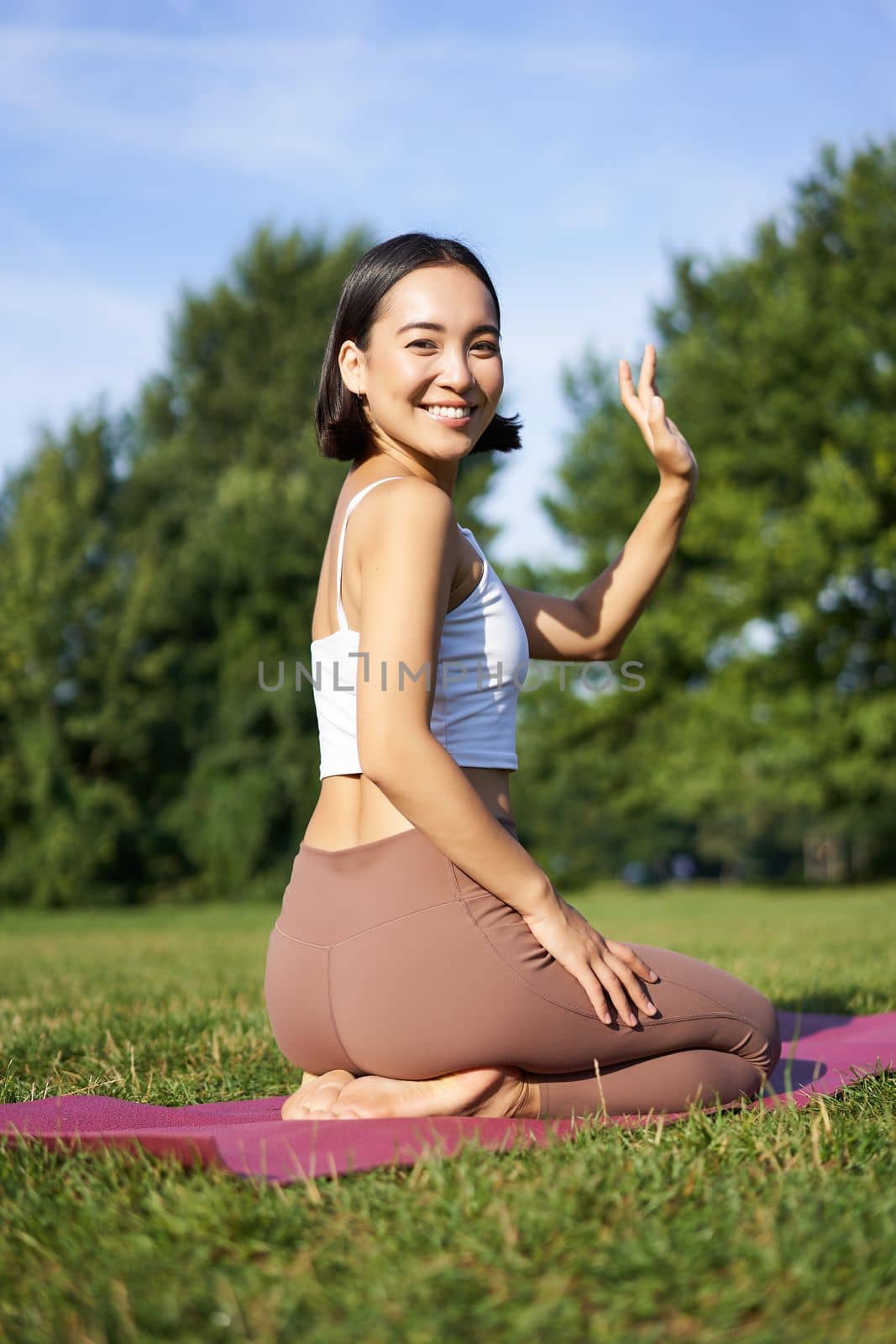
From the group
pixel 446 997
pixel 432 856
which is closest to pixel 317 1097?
pixel 446 997

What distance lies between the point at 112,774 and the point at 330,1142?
17.5 metres

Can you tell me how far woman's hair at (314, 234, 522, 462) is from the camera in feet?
8.41

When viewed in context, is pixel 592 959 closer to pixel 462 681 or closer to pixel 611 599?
pixel 462 681

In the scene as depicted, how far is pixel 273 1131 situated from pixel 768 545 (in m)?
19.4

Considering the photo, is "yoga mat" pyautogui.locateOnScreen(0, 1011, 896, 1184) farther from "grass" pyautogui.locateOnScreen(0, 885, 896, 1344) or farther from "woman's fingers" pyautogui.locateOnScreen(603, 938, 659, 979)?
"woman's fingers" pyautogui.locateOnScreen(603, 938, 659, 979)

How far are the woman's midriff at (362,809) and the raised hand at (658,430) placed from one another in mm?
1049

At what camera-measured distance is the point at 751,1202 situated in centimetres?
174

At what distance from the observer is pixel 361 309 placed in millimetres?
2623

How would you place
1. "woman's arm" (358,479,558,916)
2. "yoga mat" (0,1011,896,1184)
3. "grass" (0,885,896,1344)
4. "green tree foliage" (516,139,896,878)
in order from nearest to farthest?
1. "grass" (0,885,896,1344)
2. "yoga mat" (0,1011,896,1184)
3. "woman's arm" (358,479,558,916)
4. "green tree foliage" (516,139,896,878)

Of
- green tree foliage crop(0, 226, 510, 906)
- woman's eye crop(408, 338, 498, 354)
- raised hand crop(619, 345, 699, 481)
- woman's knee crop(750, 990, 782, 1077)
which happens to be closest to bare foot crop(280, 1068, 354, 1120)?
woman's knee crop(750, 990, 782, 1077)

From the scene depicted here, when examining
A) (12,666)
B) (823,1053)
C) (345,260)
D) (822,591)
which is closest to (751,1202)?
(823,1053)

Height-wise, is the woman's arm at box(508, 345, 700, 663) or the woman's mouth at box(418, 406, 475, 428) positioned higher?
the woman's mouth at box(418, 406, 475, 428)

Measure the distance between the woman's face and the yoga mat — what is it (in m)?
1.34

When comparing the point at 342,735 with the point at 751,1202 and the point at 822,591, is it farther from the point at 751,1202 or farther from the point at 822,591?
the point at 822,591
